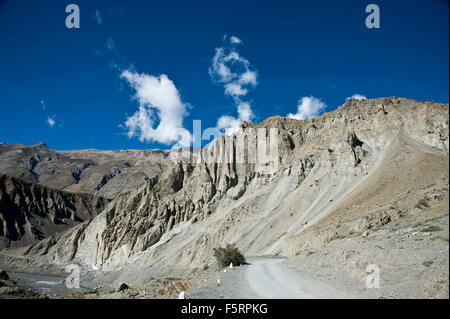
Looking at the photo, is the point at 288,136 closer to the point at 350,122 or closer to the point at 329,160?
the point at 350,122

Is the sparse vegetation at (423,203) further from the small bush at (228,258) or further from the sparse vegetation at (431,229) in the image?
the small bush at (228,258)

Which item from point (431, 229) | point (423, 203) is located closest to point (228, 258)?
point (431, 229)

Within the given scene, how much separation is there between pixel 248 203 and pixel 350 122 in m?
25.8

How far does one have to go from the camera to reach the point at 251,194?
60719 mm

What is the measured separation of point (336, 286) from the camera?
10789mm

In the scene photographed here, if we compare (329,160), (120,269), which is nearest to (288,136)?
(329,160)

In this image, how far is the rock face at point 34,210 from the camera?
4102 inches

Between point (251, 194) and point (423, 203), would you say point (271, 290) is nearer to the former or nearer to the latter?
point (423, 203)

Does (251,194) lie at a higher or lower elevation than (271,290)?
higher

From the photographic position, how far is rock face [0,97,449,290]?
4209 centimetres

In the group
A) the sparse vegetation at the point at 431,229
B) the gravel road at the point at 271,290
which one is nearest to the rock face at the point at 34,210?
the gravel road at the point at 271,290

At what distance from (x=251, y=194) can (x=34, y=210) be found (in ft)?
340

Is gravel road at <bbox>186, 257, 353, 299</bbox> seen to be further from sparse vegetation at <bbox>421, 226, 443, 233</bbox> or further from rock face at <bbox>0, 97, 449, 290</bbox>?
rock face at <bbox>0, 97, 449, 290</bbox>

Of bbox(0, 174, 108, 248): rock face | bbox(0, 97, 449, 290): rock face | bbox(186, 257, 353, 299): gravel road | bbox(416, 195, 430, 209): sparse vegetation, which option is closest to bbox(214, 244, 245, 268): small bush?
bbox(186, 257, 353, 299): gravel road
